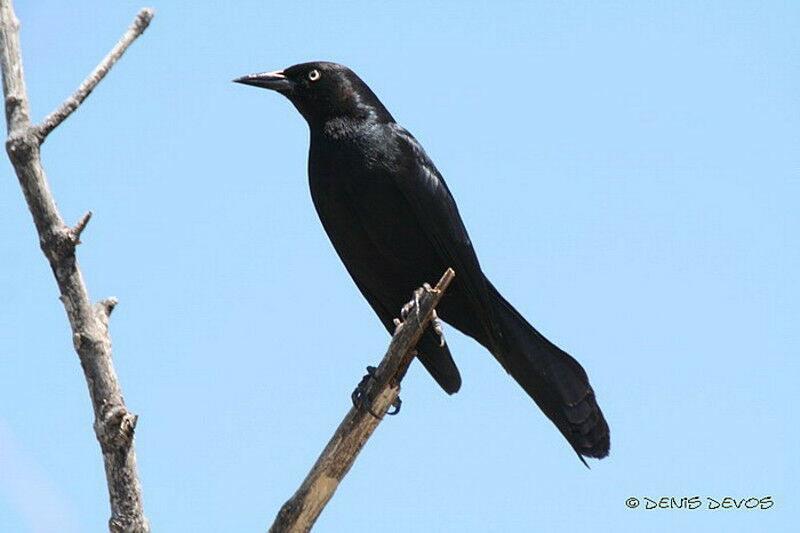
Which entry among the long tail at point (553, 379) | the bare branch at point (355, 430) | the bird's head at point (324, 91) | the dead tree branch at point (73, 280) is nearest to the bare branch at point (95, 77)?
the dead tree branch at point (73, 280)

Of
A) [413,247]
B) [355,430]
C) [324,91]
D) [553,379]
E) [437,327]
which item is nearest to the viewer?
[355,430]

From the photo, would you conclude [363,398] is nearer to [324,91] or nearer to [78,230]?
[78,230]

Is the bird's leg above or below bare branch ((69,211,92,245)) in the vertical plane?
above

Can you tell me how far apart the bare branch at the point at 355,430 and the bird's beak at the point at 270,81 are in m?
2.01

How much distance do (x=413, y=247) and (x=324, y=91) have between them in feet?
3.60

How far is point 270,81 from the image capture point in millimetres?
6234

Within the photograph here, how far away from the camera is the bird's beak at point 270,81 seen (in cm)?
621

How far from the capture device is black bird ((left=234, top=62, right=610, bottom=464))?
A: 5.59m

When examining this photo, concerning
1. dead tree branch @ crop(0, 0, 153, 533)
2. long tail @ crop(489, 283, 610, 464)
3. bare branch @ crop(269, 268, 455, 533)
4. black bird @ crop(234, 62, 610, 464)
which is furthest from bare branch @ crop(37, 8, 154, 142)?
long tail @ crop(489, 283, 610, 464)

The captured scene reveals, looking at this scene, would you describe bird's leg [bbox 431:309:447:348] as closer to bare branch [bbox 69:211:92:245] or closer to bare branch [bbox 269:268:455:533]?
bare branch [bbox 269:268:455:533]

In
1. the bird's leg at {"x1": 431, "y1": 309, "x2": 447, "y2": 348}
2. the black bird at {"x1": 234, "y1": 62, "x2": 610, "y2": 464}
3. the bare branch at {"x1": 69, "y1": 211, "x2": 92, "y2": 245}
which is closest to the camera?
the bare branch at {"x1": 69, "y1": 211, "x2": 92, "y2": 245}

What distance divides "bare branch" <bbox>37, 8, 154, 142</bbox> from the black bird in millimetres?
1931

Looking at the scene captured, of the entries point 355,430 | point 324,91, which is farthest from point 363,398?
point 324,91

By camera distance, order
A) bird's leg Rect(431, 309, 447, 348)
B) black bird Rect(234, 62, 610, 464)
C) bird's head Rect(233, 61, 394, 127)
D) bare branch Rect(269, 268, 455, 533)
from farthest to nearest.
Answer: bird's head Rect(233, 61, 394, 127), black bird Rect(234, 62, 610, 464), bird's leg Rect(431, 309, 447, 348), bare branch Rect(269, 268, 455, 533)
